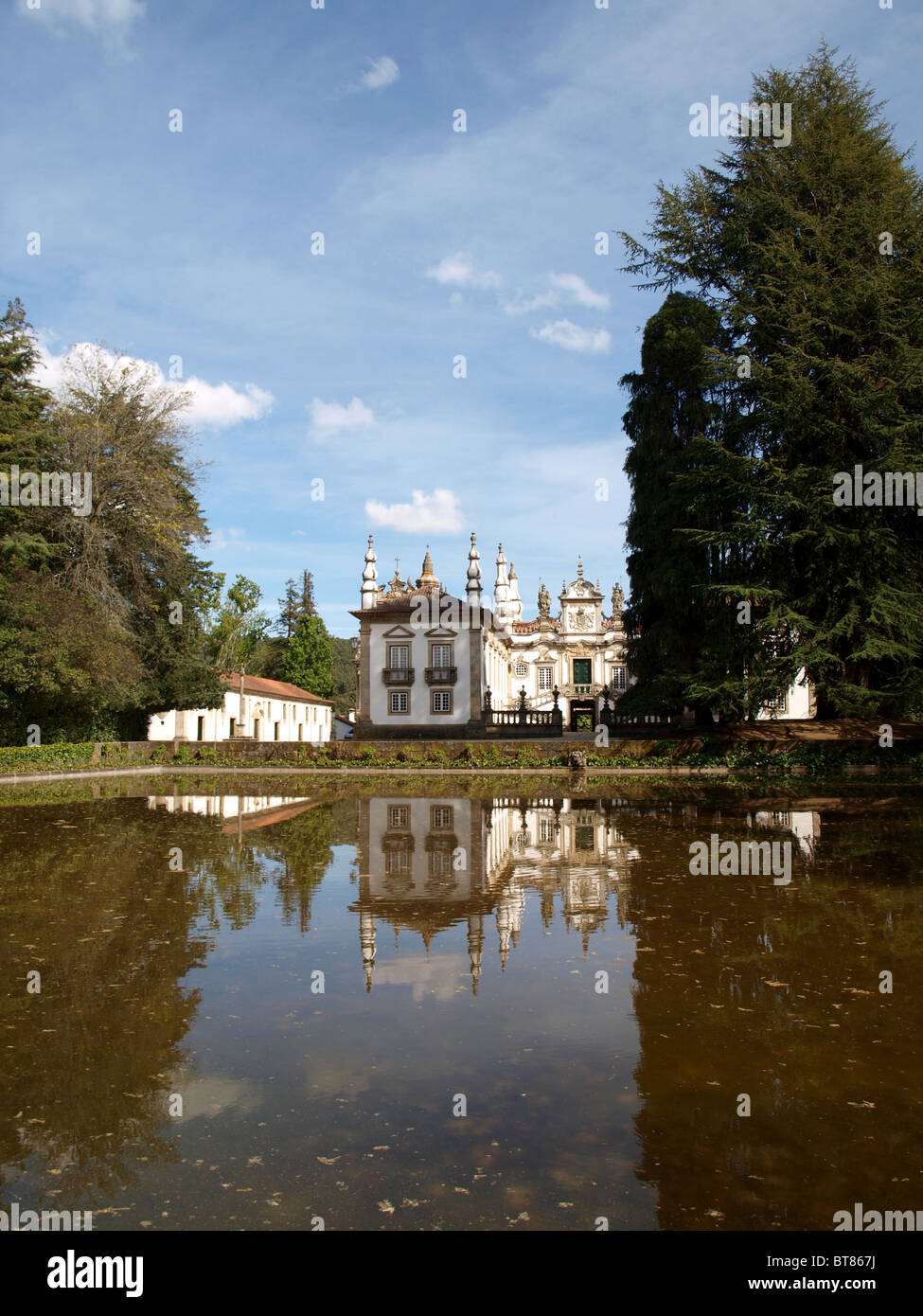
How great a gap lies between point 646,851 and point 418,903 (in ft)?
14.1

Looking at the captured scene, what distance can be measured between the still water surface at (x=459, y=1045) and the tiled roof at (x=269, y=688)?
36.4 meters

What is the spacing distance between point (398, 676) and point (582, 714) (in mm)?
16264

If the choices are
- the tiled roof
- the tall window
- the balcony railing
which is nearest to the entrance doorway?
the tall window

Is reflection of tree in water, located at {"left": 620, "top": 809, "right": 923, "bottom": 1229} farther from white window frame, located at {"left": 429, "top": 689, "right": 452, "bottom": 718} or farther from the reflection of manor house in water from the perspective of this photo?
white window frame, located at {"left": 429, "top": 689, "right": 452, "bottom": 718}

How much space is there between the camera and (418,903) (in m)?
7.80

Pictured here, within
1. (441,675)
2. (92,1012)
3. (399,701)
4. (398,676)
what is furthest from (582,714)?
(92,1012)

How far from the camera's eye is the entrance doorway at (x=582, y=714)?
50862 mm

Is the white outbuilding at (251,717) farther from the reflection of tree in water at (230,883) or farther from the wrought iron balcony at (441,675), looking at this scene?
the reflection of tree in water at (230,883)

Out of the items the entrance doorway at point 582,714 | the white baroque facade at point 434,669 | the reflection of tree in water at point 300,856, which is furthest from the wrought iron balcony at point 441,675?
the reflection of tree in water at point 300,856

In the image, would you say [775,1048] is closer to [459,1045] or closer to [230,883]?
[459,1045]
